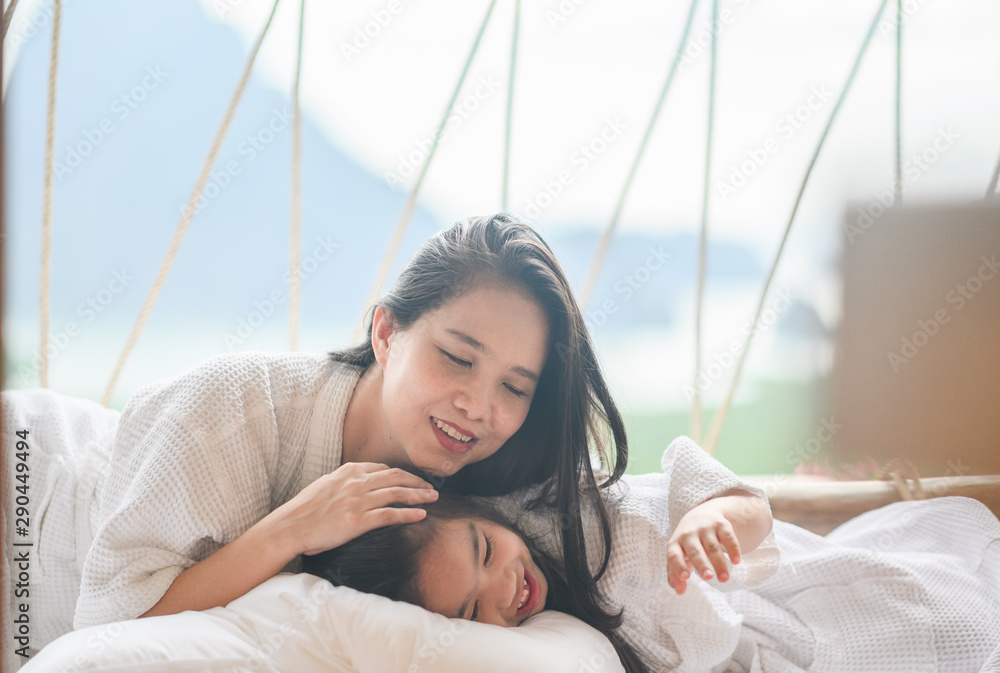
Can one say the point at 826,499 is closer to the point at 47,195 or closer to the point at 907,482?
the point at 907,482

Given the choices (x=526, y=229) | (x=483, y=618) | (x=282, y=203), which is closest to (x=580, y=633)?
(x=483, y=618)

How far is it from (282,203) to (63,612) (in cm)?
348

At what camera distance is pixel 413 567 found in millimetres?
786

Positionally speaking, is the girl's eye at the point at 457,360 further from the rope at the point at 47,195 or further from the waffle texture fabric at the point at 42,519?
the rope at the point at 47,195


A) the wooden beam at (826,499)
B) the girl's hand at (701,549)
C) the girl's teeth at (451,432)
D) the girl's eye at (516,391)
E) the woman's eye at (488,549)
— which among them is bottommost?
the wooden beam at (826,499)

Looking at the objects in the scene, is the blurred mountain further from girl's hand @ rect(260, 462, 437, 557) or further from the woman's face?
girl's hand @ rect(260, 462, 437, 557)

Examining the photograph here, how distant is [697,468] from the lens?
3.14ft

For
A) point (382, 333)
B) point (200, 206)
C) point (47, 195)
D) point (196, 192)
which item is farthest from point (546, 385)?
point (200, 206)

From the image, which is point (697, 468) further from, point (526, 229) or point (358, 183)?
point (358, 183)

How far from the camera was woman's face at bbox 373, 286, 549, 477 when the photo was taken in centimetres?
85

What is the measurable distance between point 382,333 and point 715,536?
1.60 feet

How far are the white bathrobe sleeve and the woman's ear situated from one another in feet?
0.37

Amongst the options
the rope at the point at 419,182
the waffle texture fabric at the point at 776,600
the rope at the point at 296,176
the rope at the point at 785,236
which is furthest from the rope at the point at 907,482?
the rope at the point at 296,176

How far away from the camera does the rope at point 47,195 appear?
1339mm
